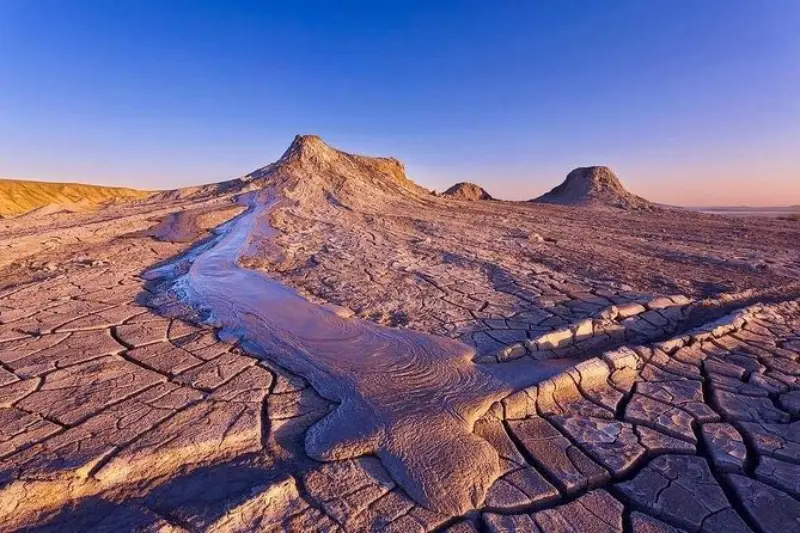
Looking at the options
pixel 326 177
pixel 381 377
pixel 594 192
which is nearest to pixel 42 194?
pixel 326 177

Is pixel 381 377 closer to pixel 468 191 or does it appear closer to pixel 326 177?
pixel 326 177

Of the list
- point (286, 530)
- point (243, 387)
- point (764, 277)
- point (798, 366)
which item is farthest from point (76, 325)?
point (764, 277)

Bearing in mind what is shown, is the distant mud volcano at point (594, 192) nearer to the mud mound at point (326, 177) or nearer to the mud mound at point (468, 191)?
the mud mound at point (468, 191)

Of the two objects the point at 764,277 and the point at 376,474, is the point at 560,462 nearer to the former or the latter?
the point at 376,474

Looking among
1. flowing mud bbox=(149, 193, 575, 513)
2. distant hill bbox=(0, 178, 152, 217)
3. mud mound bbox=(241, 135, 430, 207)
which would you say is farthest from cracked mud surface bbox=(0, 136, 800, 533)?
distant hill bbox=(0, 178, 152, 217)

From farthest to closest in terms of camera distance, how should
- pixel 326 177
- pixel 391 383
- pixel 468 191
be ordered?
pixel 468 191 < pixel 326 177 < pixel 391 383

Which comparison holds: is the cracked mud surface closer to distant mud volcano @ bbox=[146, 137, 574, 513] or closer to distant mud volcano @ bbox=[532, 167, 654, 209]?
distant mud volcano @ bbox=[146, 137, 574, 513]
